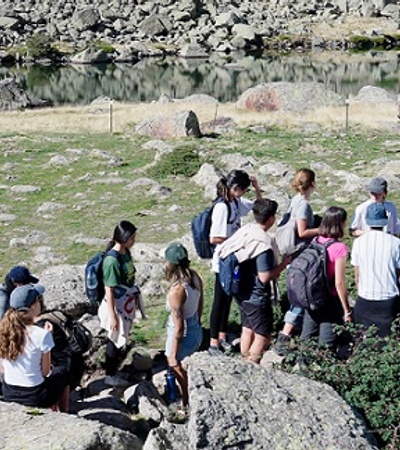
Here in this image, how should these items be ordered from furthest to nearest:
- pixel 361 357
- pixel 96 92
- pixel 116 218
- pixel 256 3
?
pixel 256 3, pixel 96 92, pixel 116 218, pixel 361 357

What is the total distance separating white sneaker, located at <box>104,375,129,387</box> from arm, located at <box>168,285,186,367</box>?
0.89m

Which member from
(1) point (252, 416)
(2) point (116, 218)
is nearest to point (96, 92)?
(2) point (116, 218)

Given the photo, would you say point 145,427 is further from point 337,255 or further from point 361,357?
point 337,255

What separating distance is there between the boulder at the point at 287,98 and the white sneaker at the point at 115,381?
29.9 m

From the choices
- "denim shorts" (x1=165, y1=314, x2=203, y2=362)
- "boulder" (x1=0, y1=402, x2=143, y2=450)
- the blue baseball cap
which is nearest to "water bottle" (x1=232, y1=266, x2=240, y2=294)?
"denim shorts" (x1=165, y1=314, x2=203, y2=362)

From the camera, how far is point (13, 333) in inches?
287

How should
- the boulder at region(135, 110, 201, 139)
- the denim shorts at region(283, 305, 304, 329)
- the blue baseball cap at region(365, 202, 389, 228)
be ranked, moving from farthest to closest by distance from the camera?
the boulder at region(135, 110, 201, 139) → the denim shorts at region(283, 305, 304, 329) → the blue baseball cap at region(365, 202, 389, 228)

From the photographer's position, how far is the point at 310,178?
10.5 m

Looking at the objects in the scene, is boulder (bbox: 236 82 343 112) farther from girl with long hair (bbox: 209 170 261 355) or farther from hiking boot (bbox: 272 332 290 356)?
hiking boot (bbox: 272 332 290 356)

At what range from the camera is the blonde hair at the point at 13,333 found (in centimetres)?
729

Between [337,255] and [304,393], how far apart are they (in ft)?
7.58

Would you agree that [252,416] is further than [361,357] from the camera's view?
No

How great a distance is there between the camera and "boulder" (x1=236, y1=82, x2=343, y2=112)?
127 feet

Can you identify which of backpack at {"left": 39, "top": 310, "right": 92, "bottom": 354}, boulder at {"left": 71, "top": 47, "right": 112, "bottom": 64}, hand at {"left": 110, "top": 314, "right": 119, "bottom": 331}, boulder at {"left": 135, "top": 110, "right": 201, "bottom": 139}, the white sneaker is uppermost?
backpack at {"left": 39, "top": 310, "right": 92, "bottom": 354}
